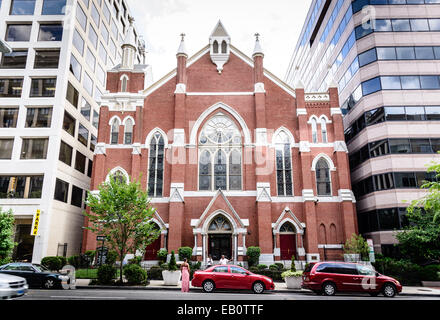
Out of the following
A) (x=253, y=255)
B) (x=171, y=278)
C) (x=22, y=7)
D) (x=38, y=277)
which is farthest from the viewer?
(x=22, y=7)

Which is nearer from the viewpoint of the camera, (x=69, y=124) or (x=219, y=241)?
(x=219, y=241)

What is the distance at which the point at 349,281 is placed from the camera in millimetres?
16141

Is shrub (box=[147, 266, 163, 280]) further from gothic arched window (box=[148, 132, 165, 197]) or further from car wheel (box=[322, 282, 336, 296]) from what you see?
car wheel (box=[322, 282, 336, 296])

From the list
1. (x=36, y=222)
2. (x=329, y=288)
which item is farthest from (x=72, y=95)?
(x=329, y=288)

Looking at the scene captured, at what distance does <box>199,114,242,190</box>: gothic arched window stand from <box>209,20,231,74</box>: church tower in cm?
567

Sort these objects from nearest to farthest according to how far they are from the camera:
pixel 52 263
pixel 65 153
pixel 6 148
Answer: pixel 52 263 → pixel 6 148 → pixel 65 153

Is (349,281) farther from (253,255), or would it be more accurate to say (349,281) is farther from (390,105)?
(390,105)

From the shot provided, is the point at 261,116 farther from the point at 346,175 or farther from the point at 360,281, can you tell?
the point at 360,281

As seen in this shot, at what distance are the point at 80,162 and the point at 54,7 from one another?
16.2m

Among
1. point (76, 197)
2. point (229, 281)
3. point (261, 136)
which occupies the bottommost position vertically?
point (229, 281)

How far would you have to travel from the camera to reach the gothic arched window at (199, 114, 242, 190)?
29562 mm

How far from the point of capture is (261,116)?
30.0m

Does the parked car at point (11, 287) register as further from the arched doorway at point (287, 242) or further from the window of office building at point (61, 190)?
the arched doorway at point (287, 242)

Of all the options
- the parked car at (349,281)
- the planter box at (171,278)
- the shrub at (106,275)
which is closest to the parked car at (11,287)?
the shrub at (106,275)
